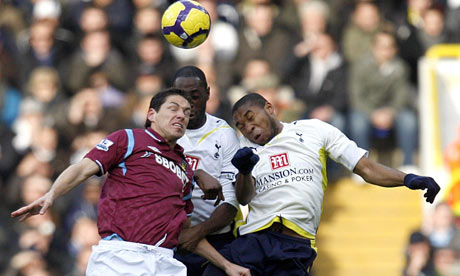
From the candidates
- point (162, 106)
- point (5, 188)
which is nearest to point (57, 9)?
point (5, 188)

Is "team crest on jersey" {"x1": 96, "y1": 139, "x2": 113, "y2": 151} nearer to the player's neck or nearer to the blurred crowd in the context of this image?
the player's neck

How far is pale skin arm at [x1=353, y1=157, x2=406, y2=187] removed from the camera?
6.43 meters

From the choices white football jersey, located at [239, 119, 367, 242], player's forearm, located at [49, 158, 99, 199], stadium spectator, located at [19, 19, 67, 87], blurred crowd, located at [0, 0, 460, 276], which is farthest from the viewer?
stadium spectator, located at [19, 19, 67, 87]

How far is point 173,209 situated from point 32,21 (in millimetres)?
8519

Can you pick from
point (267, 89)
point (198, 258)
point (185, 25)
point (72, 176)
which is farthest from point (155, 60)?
point (72, 176)

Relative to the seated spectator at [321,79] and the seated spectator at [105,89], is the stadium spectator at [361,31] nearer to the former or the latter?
the seated spectator at [321,79]

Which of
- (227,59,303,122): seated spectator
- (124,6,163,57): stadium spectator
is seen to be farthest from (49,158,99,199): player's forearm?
A: (124,6,163,57): stadium spectator

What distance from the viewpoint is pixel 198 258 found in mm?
7027

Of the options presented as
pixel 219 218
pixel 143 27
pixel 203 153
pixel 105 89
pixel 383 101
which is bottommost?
pixel 219 218

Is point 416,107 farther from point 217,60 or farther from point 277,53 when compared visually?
point 217,60

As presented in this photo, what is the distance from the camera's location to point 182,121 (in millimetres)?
6312

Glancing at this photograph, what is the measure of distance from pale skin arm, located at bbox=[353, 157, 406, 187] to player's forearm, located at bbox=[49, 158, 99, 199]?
77.3 inches

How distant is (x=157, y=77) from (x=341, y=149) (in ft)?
21.2

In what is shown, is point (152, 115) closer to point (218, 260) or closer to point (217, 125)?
point (217, 125)
